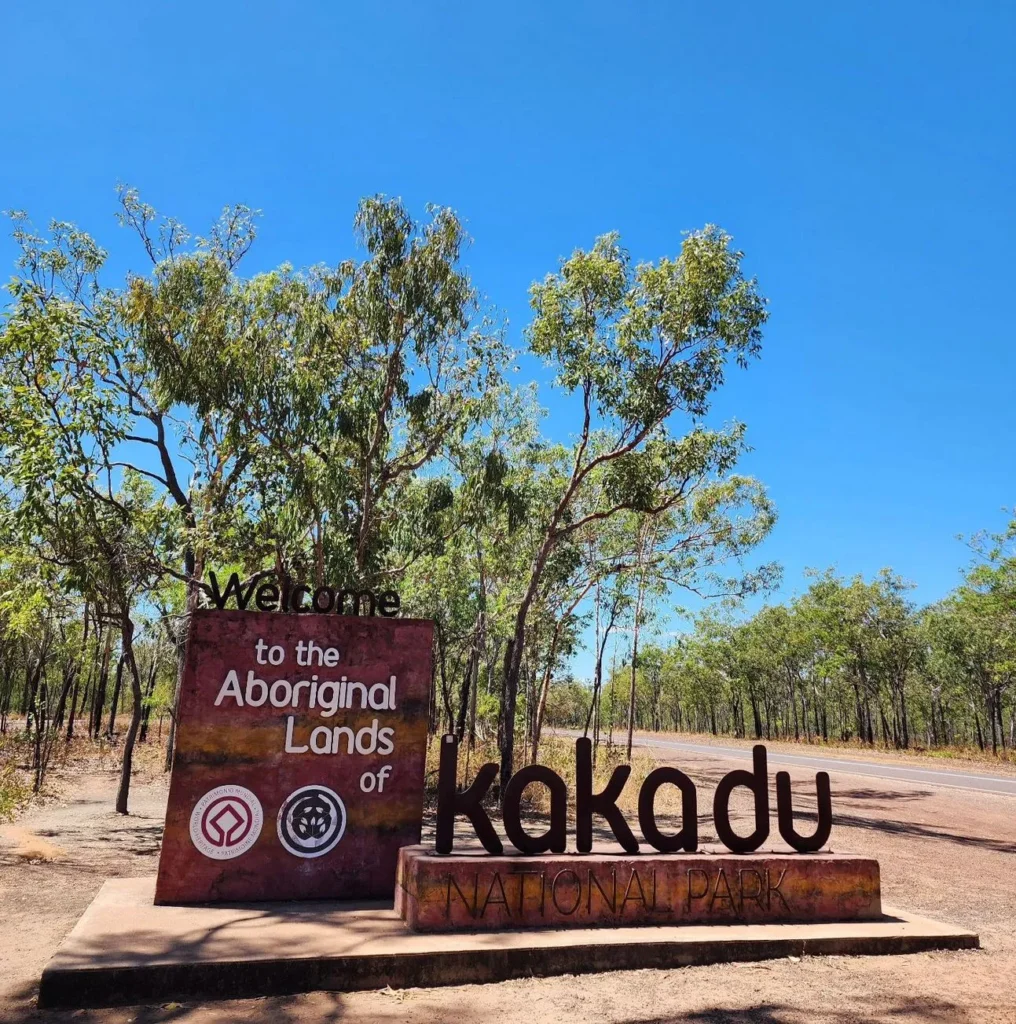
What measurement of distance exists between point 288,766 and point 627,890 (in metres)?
3.07

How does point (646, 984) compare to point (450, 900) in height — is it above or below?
below

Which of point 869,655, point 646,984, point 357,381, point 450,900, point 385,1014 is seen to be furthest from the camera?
point 869,655

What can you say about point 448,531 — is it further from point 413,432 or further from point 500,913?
point 500,913

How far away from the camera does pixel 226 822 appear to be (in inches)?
271

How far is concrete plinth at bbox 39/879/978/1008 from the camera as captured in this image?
510 centimetres

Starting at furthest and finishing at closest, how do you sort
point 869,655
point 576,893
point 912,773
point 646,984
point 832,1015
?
1. point 869,655
2. point 912,773
3. point 576,893
4. point 646,984
5. point 832,1015

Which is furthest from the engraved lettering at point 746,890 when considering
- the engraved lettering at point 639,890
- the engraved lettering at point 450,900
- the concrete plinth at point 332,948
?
the engraved lettering at point 450,900

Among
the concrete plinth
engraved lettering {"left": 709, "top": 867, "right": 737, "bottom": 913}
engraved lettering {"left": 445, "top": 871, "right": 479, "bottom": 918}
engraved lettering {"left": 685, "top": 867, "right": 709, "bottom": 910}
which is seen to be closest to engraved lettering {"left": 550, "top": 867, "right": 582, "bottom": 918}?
the concrete plinth

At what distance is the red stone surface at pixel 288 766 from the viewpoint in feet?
22.5

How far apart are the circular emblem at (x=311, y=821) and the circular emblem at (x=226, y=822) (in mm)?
243

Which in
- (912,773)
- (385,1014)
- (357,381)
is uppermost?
(357,381)

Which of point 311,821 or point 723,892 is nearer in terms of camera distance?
point 723,892

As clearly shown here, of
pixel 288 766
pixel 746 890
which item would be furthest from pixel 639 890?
pixel 288 766

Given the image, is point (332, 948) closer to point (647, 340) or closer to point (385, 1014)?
point (385, 1014)
